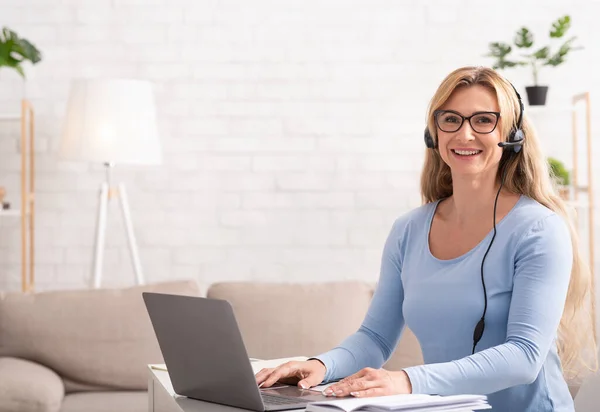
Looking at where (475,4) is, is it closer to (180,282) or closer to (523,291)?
(180,282)

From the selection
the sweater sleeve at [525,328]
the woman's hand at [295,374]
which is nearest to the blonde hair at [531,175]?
the sweater sleeve at [525,328]

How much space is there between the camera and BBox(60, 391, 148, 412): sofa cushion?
2.80 m

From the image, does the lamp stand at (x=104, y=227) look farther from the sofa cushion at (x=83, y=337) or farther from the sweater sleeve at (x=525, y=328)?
the sweater sleeve at (x=525, y=328)

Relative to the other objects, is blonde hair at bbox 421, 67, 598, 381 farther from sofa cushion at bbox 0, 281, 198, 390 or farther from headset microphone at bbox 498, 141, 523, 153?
sofa cushion at bbox 0, 281, 198, 390

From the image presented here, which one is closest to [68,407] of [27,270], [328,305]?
[328,305]

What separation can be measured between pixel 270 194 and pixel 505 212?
93.0 inches

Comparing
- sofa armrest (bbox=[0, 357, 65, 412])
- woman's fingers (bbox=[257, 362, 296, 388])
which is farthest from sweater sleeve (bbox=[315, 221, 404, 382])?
sofa armrest (bbox=[0, 357, 65, 412])

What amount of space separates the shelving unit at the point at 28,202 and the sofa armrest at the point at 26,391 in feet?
3.07

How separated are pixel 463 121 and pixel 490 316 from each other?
1.26 feet

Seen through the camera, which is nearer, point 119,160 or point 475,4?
point 119,160

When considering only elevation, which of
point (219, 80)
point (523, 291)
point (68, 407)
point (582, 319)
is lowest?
point (68, 407)

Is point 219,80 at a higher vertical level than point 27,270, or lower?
higher

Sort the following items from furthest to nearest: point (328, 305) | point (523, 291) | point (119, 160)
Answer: point (119, 160) → point (328, 305) → point (523, 291)

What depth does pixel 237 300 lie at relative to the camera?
3.08m
